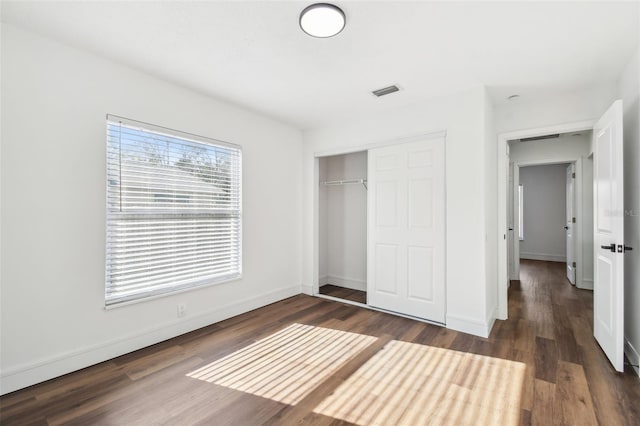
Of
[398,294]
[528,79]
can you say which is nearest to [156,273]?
[398,294]

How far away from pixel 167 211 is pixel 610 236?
13.4 ft

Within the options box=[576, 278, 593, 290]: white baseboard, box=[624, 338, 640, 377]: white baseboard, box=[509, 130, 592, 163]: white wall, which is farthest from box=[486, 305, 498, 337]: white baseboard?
box=[509, 130, 592, 163]: white wall

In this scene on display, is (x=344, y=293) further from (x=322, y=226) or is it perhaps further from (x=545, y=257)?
(x=545, y=257)

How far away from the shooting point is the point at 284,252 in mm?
4391

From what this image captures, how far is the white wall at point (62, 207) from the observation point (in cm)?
209

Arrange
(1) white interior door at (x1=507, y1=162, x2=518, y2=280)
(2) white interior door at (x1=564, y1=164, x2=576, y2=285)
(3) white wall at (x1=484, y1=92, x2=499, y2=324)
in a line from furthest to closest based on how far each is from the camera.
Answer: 1. (1) white interior door at (x1=507, y1=162, x2=518, y2=280)
2. (2) white interior door at (x1=564, y1=164, x2=576, y2=285)
3. (3) white wall at (x1=484, y1=92, x2=499, y2=324)

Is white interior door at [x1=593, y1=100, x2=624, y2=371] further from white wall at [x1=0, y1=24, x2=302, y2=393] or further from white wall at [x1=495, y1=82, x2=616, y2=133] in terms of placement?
white wall at [x1=0, y1=24, x2=302, y2=393]

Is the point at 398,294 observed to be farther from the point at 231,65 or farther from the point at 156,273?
the point at 231,65

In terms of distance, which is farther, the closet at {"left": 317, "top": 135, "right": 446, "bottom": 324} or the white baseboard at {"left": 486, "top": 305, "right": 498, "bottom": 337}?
the closet at {"left": 317, "top": 135, "right": 446, "bottom": 324}

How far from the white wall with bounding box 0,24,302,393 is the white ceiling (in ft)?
0.76

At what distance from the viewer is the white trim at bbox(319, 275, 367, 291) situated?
486 centimetres

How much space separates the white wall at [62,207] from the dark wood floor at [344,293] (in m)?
2.14

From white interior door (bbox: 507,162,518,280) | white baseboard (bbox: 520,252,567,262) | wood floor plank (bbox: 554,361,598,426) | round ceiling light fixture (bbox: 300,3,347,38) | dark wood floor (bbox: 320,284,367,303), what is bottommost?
dark wood floor (bbox: 320,284,367,303)

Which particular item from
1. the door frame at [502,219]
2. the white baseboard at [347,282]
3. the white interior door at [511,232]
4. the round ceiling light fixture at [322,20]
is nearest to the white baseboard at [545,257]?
the white interior door at [511,232]
